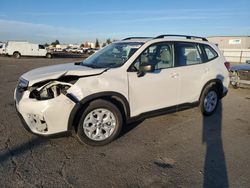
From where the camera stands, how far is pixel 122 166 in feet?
11.8

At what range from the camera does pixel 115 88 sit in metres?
4.20

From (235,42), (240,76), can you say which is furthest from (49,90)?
(235,42)

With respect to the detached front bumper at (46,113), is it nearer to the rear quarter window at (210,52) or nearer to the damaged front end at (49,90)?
the damaged front end at (49,90)

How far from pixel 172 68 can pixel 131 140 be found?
5.35 ft

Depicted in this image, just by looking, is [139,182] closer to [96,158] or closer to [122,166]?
[122,166]

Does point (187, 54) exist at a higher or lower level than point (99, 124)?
higher

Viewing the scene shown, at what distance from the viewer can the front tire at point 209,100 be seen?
5746 millimetres

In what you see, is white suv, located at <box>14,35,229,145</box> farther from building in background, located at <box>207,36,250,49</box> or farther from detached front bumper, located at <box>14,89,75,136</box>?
building in background, located at <box>207,36,250,49</box>

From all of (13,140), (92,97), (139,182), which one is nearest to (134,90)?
(92,97)

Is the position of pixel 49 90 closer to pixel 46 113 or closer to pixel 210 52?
pixel 46 113

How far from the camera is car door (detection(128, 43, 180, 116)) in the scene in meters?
4.46

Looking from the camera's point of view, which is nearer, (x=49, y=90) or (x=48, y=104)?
(x=48, y=104)

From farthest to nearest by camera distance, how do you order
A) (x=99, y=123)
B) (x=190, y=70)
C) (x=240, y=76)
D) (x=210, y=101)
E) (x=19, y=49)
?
(x=19, y=49), (x=240, y=76), (x=210, y=101), (x=190, y=70), (x=99, y=123)

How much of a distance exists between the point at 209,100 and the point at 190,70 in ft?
3.79
